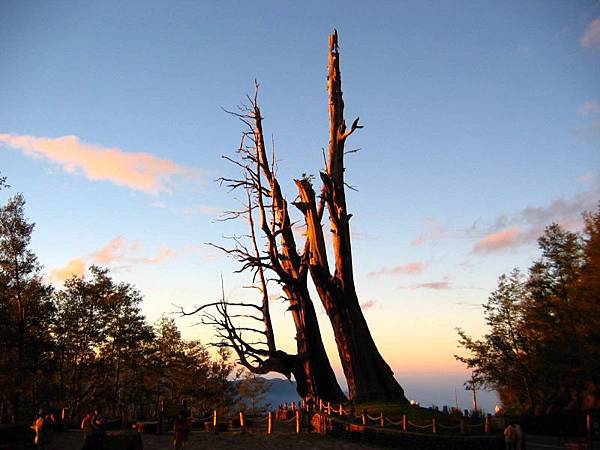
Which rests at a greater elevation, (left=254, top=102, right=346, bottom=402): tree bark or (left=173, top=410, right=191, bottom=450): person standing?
(left=254, top=102, right=346, bottom=402): tree bark

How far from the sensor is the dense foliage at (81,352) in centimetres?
3203

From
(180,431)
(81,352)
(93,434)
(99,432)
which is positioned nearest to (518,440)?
(180,431)

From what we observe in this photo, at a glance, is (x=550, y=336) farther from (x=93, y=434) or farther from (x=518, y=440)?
(x=93, y=434)

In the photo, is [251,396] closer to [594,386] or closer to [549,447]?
[594,386]

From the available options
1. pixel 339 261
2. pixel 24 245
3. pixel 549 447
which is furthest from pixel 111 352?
pixel 549 447

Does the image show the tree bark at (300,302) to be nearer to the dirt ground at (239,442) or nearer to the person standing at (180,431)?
the dirt ground at (239,442)

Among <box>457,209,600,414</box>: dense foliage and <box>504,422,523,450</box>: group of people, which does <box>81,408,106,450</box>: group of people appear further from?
<box>457,209,600,414</box>: dense foliage

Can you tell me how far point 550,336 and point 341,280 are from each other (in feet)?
59.3

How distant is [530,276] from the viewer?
42656 mm

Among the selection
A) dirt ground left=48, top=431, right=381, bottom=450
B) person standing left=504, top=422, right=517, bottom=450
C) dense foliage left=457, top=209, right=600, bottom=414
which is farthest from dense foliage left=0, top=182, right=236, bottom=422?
dense foliage left=457, top=209, right=600, bottom=414

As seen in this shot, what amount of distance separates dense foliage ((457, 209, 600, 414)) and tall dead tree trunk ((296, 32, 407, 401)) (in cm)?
1332

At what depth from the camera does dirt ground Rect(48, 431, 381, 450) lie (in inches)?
846

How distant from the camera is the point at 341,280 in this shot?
30328 mm

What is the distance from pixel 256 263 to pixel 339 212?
576 centimetres
